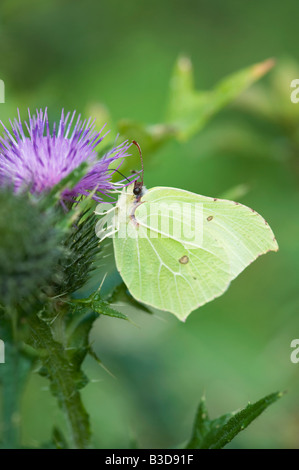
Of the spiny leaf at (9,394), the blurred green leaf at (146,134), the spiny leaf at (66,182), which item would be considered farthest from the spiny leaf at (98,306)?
the blurred green leaf at (146,134)

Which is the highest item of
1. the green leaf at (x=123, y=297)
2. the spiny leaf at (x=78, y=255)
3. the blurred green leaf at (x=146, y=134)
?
the blurred green leaf at (x=146, y=134)

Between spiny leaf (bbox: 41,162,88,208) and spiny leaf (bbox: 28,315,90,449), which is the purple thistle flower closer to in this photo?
spiny leaf (bbox: 41,162,88,208)

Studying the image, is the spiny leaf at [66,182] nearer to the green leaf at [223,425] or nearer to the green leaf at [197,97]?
the green leaf at [223,425]

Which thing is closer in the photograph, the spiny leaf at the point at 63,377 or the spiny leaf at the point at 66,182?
the spiny leaf at the point at 66,182

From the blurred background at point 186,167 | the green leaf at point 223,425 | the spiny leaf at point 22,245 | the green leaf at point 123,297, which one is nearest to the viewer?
the spiny leaf at point 22,245

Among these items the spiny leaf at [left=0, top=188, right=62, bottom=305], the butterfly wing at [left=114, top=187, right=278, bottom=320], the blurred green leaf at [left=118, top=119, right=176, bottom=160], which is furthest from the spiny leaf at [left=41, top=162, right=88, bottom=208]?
the blurred green leaf at [left=118, top=119, right=176, bottom=160]

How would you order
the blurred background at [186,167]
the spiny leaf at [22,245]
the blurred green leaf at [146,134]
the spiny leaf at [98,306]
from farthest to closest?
the blurred background at [186,167], the blurred green leaf at [146,134], the spiny leaf at [98,306], the spiny leaf at [22,245]
